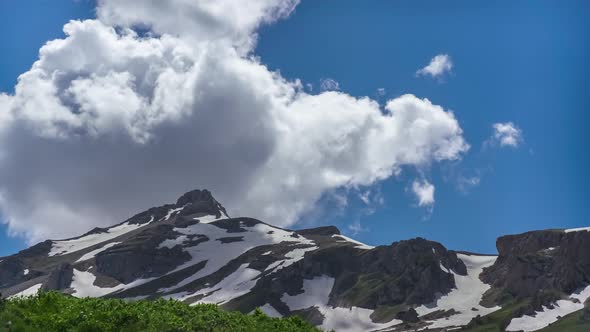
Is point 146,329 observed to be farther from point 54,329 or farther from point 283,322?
point 283,322

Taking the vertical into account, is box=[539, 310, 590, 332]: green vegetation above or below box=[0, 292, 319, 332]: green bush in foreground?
below

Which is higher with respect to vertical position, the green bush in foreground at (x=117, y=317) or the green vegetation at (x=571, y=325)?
the green bush in foreground at (x=117, y=317)

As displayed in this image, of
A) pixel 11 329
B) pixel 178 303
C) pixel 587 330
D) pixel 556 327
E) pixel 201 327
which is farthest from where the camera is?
pixel 556 327

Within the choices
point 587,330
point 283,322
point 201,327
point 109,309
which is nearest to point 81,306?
point 109,309

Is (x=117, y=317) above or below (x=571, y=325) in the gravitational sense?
above

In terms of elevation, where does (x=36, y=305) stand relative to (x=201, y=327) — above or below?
above

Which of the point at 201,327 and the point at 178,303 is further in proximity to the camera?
the point at 178,303

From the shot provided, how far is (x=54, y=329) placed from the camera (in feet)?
90.4

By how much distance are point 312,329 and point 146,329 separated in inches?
378

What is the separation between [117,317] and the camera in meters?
28.5

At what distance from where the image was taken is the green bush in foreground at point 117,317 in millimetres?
27641

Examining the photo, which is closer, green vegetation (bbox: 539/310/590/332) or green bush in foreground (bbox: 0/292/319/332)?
green bush in foreground (bbox: 0/292/319/332)

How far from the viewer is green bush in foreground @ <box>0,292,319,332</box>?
27641mm

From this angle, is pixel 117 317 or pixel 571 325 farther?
pixel 571 325
